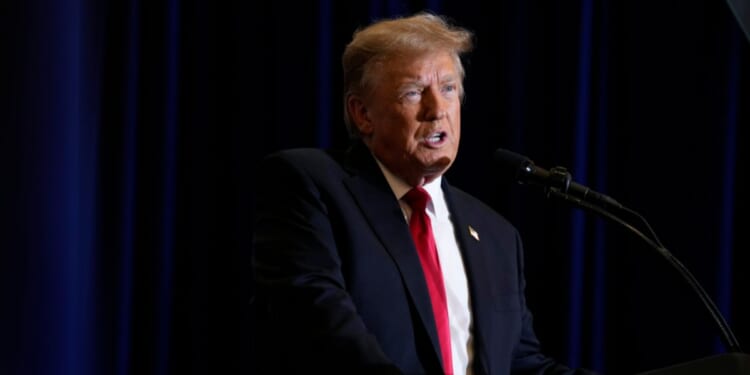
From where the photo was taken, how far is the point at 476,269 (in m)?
1.92

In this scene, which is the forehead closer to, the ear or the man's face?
the man's face

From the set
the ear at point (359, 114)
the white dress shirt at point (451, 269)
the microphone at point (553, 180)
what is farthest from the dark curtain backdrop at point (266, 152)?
the microphone at point (553, 180)

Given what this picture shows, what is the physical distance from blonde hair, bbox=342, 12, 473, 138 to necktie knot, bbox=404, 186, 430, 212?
0.78 ft

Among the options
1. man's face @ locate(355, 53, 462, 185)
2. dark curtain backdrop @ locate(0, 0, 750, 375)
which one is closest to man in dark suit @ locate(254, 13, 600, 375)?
man's face @ locate(355, 53, 462, 185)

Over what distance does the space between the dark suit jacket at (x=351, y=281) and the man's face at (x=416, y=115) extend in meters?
0.06

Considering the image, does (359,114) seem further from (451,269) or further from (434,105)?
(451,269)

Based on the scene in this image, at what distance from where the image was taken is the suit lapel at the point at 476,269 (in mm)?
1842

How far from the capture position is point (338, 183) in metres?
1.86

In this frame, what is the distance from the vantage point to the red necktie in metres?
1.79

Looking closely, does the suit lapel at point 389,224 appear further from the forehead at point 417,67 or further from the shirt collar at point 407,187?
the forehead at point 417,67

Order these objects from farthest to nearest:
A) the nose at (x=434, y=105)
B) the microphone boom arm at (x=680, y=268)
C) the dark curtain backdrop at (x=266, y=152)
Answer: the dark curtain backdrop at (x=266, y=152), the nose at (x=434, y=105), the microphone boom arm at (x=680, y=268)

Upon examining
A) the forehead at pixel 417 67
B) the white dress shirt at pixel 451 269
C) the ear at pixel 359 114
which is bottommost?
the white dress shirt at pixel 451 269

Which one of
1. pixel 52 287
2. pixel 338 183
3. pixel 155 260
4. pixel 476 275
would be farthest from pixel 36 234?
pixel 476 275

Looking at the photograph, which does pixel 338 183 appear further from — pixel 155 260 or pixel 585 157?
pixel 585 157
